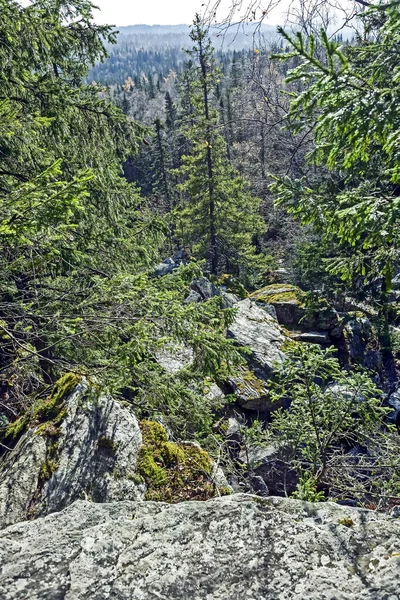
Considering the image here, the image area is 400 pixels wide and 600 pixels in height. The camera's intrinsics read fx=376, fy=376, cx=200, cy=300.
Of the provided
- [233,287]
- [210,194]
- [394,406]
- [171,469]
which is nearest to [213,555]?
[171,469]

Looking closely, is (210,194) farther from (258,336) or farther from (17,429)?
(17,429)

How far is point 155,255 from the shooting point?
8.26 meters

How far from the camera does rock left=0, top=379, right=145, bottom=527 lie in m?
4.38

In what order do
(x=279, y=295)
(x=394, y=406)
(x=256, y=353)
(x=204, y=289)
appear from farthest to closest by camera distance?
(x=279, y=295) → (x=204, y=289) → (x=256, y=353) → (x=394, y=406)

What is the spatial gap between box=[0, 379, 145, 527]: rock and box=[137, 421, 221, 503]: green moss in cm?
19

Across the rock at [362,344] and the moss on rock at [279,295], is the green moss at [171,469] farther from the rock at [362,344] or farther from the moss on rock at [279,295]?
the moss on rock at [279,295]

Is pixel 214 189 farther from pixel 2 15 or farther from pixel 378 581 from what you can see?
pixel 378 581

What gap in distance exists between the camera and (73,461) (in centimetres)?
473

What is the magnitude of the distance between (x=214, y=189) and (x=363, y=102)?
1754 cm

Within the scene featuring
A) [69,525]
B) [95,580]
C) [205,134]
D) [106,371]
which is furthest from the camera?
[205,134]

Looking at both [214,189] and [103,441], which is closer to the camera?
[103,441]

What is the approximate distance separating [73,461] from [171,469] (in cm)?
137

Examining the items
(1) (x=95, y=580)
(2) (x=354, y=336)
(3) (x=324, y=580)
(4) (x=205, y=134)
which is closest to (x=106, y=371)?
(1) (x=95, y=580)

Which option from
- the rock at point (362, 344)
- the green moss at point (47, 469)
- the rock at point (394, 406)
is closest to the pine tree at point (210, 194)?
the rock at point (362, 344)
